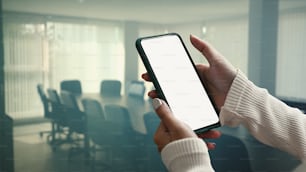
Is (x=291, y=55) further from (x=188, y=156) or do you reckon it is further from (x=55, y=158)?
(x=55, y=158)

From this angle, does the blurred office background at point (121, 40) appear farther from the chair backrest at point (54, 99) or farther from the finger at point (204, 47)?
the finger at point (204, 47)

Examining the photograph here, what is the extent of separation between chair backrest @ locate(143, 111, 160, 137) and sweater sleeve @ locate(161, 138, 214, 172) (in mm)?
446

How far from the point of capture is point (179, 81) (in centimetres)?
71

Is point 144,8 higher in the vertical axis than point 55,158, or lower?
higher

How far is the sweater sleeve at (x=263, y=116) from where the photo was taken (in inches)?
26.5

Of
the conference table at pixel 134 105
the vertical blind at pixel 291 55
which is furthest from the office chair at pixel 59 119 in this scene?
the vertical blind at pixel 291 55

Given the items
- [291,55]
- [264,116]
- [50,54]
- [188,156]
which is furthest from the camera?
[291,55]

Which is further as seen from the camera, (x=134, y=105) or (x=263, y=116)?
(x=134, y=105)

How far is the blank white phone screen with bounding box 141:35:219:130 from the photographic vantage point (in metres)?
0.67

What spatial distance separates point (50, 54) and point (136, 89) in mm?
271

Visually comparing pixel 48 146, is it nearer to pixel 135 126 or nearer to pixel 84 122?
pixel 84 122

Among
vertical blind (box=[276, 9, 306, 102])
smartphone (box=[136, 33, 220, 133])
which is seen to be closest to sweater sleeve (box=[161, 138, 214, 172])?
smartphone (box=[136, 33, 220, 133])

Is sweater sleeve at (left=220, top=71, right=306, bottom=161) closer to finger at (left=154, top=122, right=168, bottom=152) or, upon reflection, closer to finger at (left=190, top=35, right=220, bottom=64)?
finger at (left=190, top=35, right=220, bottom=64)

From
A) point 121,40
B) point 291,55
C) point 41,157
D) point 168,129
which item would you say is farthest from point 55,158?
point 291,55
